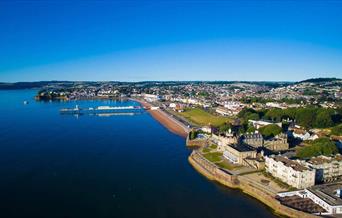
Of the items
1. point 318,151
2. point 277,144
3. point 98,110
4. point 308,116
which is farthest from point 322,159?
point 98,110

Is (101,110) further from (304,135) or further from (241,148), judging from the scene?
(241,148)

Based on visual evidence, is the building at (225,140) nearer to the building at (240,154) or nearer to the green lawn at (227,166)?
the building at (240,154)

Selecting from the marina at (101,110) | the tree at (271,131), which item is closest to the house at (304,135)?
the tree at (271,131)

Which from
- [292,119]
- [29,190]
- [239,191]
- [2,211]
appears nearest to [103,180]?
[29,190]

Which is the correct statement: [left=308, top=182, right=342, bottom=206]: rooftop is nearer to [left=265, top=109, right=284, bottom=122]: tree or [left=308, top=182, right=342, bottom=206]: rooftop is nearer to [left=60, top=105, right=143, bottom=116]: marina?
[left=265, top=109, right=284, bottom=122]: tree

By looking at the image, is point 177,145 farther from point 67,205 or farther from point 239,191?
point 67,205
